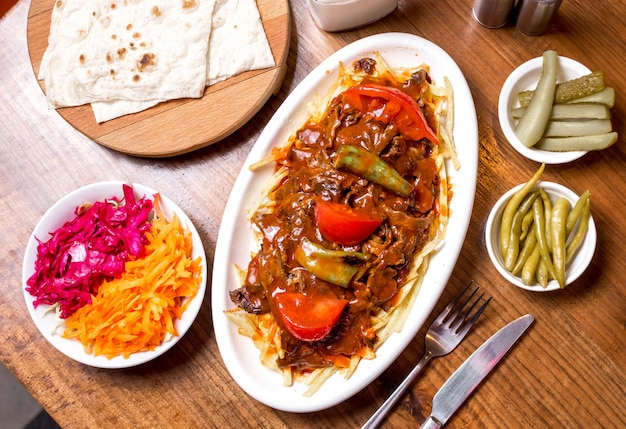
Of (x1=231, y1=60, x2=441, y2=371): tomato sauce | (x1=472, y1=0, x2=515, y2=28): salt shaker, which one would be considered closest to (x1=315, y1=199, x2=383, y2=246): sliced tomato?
(x1=231, y1=60, x2=441, y2=371): tomato sauce

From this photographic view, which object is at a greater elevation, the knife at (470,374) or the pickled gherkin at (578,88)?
the pickled gherkin at (578,88)

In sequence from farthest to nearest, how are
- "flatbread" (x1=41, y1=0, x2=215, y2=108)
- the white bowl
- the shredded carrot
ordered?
1. "flatbread" (x1=41, y1=0, x2=215, y2=108)
2. the white bowl
3. the shredded carrot

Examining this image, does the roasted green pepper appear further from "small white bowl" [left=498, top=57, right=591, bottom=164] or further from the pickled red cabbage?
the pickled red cabbage

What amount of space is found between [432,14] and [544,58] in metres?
0.73

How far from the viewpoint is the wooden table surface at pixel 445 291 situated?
339cm

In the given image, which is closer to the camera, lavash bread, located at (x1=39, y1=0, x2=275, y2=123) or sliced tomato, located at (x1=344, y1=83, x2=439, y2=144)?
sliced tomato, located at (x1=344, y1=83, x2=439, y2=144)

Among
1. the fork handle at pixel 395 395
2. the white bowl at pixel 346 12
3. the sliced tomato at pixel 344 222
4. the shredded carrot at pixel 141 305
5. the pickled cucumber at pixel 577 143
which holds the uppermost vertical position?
the white bowl at pixel 346 12

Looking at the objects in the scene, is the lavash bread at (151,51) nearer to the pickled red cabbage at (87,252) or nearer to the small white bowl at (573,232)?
the pickled red cabbage at (87,252)

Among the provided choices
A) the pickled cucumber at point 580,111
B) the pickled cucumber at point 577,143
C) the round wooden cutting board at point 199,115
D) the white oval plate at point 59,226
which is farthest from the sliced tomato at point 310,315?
the pickled cucumber at point 580,111

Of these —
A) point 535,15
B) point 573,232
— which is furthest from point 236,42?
point 573,232

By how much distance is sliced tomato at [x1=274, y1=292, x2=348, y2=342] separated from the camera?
302 cm

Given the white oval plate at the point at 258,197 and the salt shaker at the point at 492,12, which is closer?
the white oval plate at the point at 258,197

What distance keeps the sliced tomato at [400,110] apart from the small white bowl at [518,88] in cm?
43

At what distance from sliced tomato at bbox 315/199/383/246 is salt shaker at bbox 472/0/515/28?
140cm
